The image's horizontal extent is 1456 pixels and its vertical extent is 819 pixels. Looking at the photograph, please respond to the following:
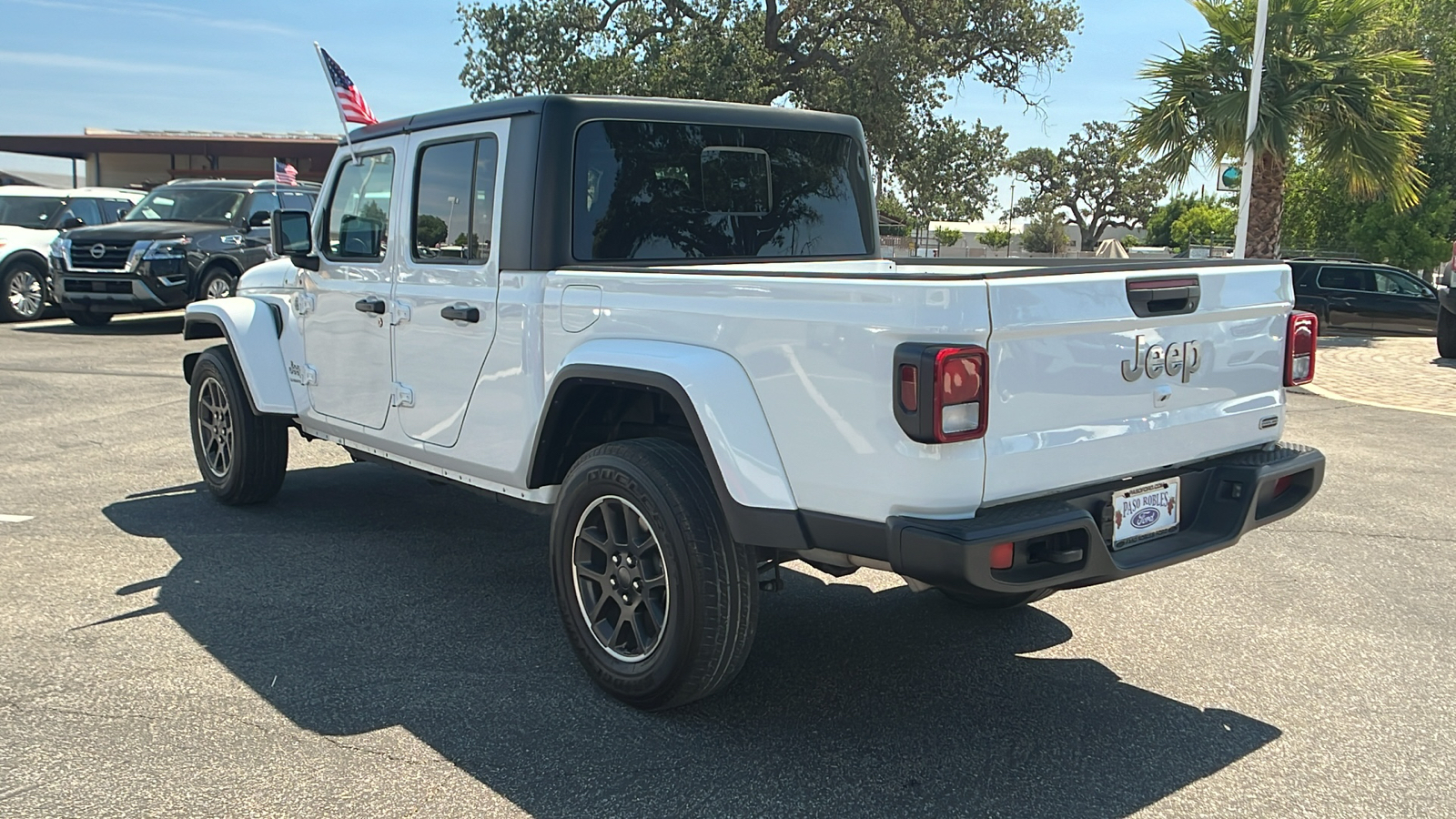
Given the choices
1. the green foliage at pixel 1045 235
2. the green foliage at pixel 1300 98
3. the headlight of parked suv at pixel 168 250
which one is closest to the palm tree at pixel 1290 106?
the green foliage at pixel 1300 98

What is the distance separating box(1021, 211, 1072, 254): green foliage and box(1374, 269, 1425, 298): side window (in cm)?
4676

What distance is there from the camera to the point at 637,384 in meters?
3.77

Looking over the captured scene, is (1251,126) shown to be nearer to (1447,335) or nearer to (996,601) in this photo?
(1447,335)

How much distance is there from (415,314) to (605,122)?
113 centimetres

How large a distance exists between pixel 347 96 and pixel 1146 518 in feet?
14.2

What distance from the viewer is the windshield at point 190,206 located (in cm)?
1636

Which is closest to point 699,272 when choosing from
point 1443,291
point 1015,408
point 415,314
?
point 1015,408

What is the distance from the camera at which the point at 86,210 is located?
59.3 ft

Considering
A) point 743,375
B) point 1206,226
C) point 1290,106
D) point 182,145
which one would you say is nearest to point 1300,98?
point 1290,106

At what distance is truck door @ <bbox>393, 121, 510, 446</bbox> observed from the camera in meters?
4.52

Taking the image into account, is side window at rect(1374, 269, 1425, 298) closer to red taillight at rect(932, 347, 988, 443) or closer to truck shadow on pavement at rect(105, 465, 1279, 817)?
truck shadow on pavement at rect(105, 465, 1279, 817)

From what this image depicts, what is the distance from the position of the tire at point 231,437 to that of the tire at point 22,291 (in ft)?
40.8

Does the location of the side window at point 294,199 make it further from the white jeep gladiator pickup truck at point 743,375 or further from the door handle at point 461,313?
the door handle at point 461,313

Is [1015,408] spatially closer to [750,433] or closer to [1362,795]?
[750,433]
